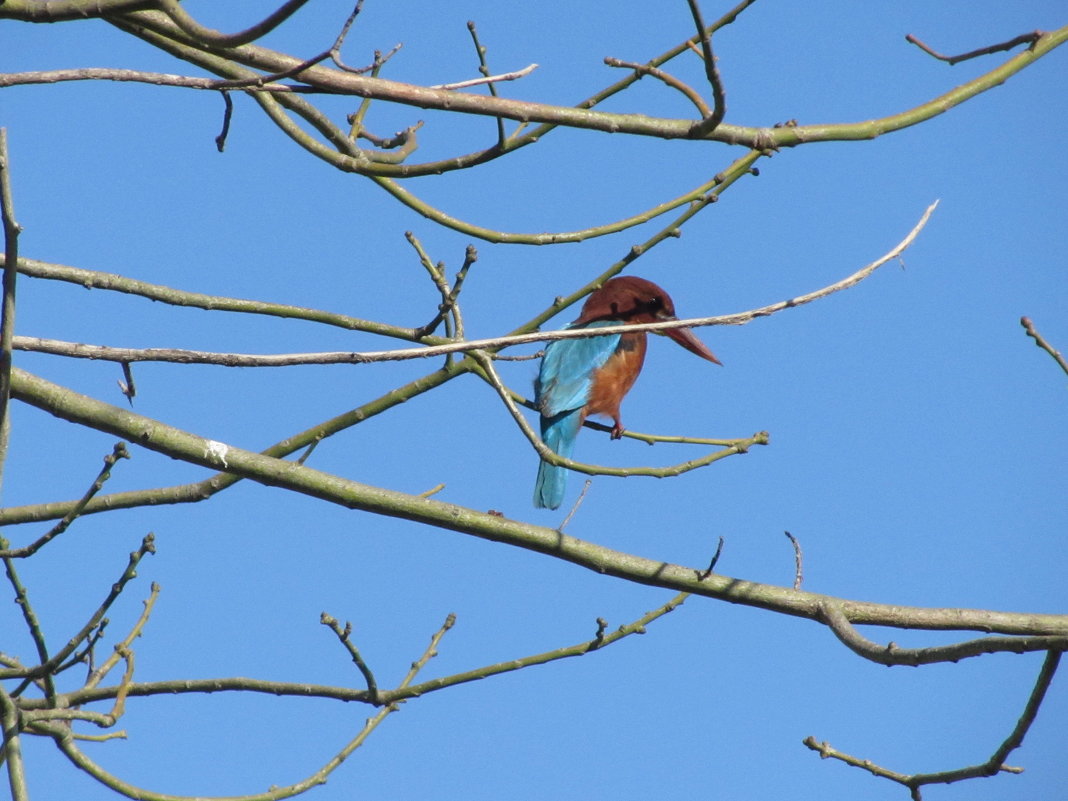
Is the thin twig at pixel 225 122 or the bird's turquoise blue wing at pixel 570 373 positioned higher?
the bird's turquoise blue wing at pixel 570 373

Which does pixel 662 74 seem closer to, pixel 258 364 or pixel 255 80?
pixel 255 80

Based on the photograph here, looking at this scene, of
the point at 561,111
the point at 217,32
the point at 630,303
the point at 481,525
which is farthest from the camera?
the point at 630,303

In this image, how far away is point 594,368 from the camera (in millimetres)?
5543

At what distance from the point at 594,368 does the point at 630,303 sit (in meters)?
0.44

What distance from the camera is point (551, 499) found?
5199 mm

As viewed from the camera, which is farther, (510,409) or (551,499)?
(551,499)

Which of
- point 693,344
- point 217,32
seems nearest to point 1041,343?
point 217,32

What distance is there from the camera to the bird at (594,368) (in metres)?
5.36

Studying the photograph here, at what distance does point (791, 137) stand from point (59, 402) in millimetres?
1565

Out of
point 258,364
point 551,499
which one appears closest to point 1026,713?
point 258,364

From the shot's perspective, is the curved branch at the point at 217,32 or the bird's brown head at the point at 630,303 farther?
the bird's brown head at the point at 630,303

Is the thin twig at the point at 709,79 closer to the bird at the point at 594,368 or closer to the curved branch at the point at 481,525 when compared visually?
the curved branch at the point at 481,525

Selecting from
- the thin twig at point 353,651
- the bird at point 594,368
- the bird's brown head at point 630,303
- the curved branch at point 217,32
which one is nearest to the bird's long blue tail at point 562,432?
the bird at point 594,368

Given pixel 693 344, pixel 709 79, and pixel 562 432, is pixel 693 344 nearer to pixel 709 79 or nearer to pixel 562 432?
pixel 562 432
